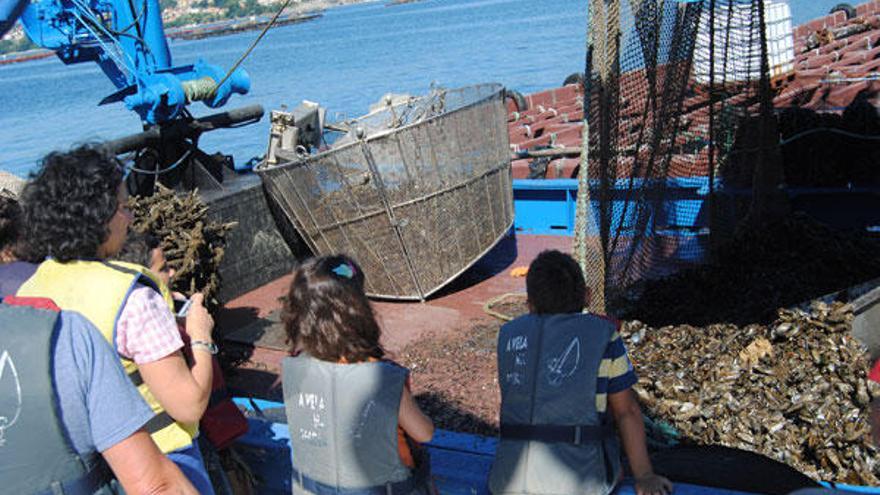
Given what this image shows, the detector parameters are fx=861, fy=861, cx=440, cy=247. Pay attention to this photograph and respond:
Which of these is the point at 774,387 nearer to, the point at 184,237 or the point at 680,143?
the point at 680,143

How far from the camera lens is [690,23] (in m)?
6.39

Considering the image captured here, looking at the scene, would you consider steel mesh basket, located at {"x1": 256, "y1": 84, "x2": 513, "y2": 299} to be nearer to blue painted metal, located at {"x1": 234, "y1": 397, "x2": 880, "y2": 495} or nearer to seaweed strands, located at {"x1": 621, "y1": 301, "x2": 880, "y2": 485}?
seaweed strands, located at {"x1": 621, "y1": 301, "x2": 880, "y2": 485}

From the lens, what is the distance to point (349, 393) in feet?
8.55

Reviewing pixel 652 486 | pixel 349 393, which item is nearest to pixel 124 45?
pixel 349 393

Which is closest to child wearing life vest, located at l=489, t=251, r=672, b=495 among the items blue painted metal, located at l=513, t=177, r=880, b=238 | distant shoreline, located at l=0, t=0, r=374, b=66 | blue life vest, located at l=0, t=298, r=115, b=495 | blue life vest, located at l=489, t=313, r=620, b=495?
blue life vest, located at l=489, t=313, r=620, b=495

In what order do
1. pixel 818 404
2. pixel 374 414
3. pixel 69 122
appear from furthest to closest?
pixel 69 122, pixel 818 404, pixel 374 414

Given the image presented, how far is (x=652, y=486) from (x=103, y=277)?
5.96 ft

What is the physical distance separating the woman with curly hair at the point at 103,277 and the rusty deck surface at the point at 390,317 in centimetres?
381

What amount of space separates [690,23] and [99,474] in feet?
17.7

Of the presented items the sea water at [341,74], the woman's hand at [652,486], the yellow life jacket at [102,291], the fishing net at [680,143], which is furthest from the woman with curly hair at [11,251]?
the sea water at [341,74]

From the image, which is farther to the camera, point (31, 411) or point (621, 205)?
point (621, 205)

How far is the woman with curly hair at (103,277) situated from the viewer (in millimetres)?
2434

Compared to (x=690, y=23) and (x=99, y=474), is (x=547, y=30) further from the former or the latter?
(x=99, y=474)

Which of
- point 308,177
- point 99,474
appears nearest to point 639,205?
point 308,177
